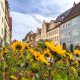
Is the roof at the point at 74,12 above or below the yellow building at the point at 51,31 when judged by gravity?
above

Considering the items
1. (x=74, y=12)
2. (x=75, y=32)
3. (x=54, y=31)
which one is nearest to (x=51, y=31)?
(x=54, y=31)

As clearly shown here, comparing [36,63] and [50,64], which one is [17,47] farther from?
[50,64]

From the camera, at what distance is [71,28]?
6756cm

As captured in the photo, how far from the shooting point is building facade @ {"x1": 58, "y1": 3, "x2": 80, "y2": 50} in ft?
208

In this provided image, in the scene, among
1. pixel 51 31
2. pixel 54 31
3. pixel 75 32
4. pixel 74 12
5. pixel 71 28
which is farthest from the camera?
pixel 51 31

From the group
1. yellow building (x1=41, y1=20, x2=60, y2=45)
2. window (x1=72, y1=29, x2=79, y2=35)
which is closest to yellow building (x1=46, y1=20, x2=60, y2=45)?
yellow building (x1=41, y1=20, x2=60, y2=45)

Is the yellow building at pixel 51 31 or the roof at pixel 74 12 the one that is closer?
the roof at pixel 74 12

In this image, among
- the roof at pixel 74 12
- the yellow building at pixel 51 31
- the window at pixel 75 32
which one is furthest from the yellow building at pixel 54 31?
the window at pixel 75 32

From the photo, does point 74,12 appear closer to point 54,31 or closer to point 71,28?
point 71,28

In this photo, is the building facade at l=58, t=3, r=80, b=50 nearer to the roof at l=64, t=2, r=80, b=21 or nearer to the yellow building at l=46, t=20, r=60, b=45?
the roof at l=64, t=2, r=80, b=21

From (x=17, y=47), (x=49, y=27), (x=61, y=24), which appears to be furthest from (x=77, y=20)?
(x=17, y=47)

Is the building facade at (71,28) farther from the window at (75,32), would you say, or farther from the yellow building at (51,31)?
the yellow building at (51,31)

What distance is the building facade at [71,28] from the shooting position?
208ft

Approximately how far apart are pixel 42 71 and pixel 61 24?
71217mm
